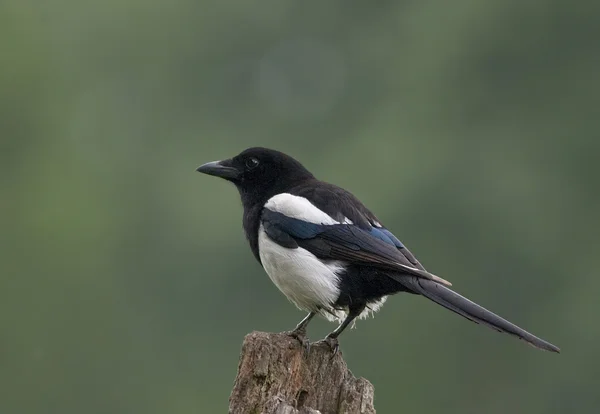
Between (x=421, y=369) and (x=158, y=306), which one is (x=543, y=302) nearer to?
(x=421, y=369)

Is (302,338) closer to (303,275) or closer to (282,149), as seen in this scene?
(303,275)

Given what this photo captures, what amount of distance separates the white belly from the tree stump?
0.78 metres

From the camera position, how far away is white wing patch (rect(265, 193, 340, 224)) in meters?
6.77

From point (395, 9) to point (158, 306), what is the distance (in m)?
11.4

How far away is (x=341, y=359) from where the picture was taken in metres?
6.02

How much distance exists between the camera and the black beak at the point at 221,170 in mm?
7469

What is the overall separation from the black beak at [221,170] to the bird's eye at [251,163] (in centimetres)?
7

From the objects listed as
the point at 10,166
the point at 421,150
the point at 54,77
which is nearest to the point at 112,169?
the point at 10,166

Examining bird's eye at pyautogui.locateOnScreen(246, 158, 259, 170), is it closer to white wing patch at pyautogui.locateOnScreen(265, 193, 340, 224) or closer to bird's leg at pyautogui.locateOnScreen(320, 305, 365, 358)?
white wing patch at pyautogui.locateOnScreen(265, 193, 340, 224)

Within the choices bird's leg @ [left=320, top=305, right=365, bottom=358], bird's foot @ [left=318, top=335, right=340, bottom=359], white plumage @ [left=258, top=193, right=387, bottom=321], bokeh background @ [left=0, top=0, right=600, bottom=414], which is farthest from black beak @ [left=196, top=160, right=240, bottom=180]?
bokeh background @ [left=0, top=0, right=600, bottom=414]

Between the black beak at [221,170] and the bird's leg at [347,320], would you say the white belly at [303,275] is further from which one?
the black beak at [221,170]

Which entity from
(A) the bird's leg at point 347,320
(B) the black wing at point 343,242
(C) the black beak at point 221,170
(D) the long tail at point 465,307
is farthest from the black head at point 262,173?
(D) the long tail at point 465,307

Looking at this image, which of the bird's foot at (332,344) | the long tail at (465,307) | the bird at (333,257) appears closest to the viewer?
the long tail at (465,307)

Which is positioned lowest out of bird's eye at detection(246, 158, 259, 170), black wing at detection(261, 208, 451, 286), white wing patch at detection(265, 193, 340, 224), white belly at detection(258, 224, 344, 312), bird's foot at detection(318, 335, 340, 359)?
bird's foot at detection(318, 335, 340, 359)
